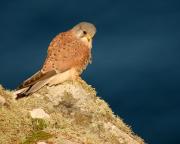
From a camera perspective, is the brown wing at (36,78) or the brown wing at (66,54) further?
the brown wing at (66,54)

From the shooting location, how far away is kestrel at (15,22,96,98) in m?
12.3

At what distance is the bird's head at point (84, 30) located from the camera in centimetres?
1323

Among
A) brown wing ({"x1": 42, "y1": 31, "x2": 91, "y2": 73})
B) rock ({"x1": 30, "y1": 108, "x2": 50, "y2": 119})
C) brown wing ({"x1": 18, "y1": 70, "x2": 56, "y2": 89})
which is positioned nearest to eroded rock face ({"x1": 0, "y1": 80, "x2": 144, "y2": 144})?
rock ({"x1": 30, "y1": 108, "x2": 50, "y2": 119})

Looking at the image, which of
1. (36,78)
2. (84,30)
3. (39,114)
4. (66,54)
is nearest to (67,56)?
(66,54)

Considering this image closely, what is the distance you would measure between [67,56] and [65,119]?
10.3 ft

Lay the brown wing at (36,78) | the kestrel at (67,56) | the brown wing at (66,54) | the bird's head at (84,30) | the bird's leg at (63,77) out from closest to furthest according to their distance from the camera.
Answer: the brown wing at (36,78), the bird's leg at (63,77), the kestrel at (67,56), the brown wing at (66,54), the bird's head at (84,30)

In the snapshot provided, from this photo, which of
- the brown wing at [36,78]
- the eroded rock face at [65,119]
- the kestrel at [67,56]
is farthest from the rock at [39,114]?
the kestrel at [67,56]

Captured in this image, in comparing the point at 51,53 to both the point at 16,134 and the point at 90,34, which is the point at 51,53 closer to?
the point at 90,34

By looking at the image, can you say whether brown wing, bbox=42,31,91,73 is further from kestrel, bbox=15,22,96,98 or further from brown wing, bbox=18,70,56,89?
brown wing, bbox=18,70,56,89

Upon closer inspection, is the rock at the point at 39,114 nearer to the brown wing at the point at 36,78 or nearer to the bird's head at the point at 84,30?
the brown wing at the point at 36,78

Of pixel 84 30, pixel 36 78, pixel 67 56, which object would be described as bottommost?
pixel 36 78

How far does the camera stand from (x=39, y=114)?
1014 cm

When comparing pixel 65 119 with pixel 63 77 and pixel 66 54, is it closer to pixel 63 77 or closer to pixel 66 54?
pixel 63 77

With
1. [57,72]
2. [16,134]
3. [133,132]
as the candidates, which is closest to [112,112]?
[133,132]
